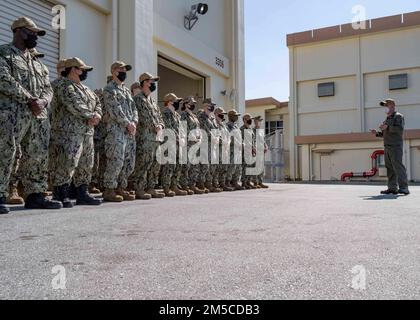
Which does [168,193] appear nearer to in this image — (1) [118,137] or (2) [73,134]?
(1) [118,137]

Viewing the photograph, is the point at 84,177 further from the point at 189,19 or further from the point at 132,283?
the point at 189,19

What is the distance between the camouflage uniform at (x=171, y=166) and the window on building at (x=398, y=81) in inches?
622

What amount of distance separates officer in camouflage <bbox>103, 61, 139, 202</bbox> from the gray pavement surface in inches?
67.5

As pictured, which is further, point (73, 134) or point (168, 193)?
point (168, 193)

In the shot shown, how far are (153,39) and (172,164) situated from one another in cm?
433

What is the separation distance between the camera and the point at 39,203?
4.53 meters

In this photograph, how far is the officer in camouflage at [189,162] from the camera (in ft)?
A: 26.1

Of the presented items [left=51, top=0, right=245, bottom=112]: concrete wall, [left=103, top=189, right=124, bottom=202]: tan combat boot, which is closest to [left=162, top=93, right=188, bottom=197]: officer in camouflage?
[left=103, top=189, right=124, bottom=202]: tan combat boot

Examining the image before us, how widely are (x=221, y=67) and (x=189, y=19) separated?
2624mm

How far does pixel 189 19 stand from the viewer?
479 inches

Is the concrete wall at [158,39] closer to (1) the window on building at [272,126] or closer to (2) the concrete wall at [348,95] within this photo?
(2) the concrete wall at [348,95]

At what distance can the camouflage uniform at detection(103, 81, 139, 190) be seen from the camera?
5672 millimetres

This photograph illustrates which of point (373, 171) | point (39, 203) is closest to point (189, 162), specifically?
point (39, 203)
